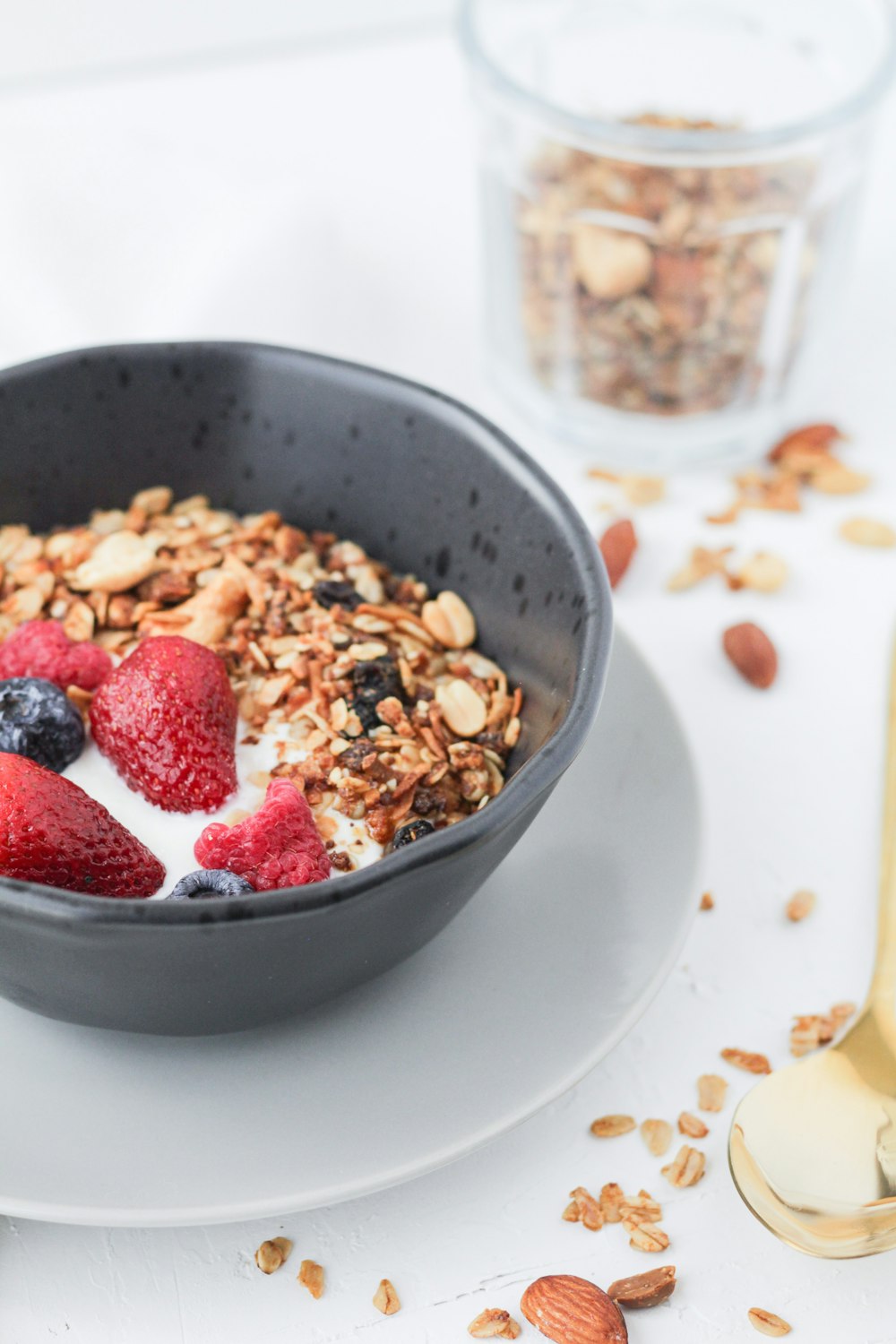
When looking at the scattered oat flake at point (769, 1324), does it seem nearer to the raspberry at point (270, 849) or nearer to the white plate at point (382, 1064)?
the white plate at point (382, 1064)

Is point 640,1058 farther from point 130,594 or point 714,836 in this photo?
point 130,594

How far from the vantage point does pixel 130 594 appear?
1146mm

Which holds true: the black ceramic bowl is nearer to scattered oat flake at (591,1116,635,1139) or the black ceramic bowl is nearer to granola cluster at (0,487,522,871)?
granola cluster at (0,487,522,871)

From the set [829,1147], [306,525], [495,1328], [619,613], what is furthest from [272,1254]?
[619,613]

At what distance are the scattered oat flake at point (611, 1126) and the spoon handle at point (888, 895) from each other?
194 mm

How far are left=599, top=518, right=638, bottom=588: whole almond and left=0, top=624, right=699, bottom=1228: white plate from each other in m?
0.42

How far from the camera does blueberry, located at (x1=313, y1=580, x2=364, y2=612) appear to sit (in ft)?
3.72

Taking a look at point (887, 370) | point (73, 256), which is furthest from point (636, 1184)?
point (73, 256)

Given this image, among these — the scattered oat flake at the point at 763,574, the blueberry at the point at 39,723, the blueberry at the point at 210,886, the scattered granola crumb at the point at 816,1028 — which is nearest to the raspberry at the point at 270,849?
the blueberry at the point at 210,886

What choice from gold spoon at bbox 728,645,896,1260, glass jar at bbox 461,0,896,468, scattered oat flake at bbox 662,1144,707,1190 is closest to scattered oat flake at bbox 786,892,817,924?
gold spoon at bbox 728,645,896,1260

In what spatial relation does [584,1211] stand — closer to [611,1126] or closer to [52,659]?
[611,1126]

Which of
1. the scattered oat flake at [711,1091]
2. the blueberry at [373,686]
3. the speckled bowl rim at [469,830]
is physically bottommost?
the scattered oat flake at [711,1091]

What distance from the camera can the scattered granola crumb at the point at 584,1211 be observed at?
35.3 inches

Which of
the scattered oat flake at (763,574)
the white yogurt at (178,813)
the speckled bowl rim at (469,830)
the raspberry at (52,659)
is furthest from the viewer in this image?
the scattered oat flake at (763,574)
